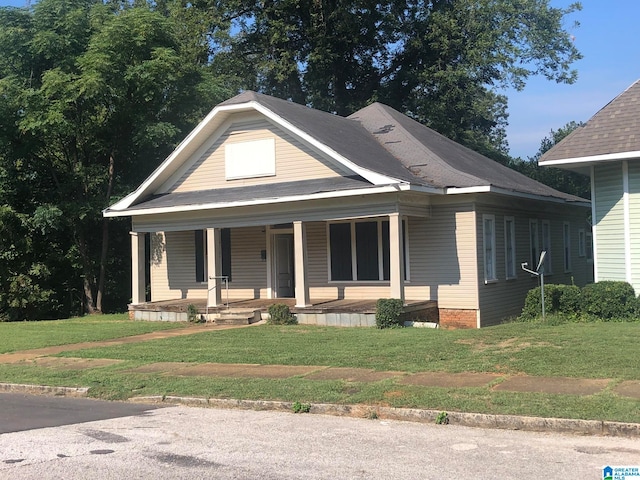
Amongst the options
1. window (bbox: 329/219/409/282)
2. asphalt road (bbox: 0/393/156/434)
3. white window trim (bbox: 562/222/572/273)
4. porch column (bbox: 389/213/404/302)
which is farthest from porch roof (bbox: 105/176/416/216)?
white window trim (bbox: 562/222/572/273)

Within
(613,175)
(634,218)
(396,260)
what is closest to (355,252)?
(396,260)

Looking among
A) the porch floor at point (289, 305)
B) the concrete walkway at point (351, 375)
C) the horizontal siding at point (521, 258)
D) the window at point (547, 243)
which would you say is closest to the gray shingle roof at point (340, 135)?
the horizontal siding at point (521, 258)

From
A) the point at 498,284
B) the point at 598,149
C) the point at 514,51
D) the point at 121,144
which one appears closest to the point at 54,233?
the point at 121,144

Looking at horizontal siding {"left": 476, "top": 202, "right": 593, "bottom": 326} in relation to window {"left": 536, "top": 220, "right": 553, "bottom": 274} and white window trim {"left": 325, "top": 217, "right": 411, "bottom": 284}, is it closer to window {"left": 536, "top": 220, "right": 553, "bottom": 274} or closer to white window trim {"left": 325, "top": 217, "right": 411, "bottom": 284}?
window {"left": 536, "top": 220, "right": 553, "bottom": 274}

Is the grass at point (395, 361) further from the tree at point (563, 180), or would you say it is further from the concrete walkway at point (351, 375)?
the tree at point (563, 180)

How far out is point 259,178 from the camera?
67.6ft

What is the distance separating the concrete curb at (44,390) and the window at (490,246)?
11789 mm

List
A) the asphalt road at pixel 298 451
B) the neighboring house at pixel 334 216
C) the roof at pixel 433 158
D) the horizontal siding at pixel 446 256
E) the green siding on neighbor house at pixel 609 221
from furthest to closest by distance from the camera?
1. the roof at pixel 433 158
2. the horizontal siding at pixel 446 256
3. the neighboring house at pixel 334 216
4. the green siding on neighbor house at pixel 609 221
5. the asphalt road at pixel 298 451

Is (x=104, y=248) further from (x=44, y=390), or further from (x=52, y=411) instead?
(x=52, y=411)

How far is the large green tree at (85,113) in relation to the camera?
23.6 m

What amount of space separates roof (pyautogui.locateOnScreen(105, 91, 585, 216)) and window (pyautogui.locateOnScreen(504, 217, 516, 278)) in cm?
110

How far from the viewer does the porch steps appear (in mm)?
19047

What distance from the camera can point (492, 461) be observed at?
6.41m

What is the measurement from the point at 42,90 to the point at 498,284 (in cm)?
1601
